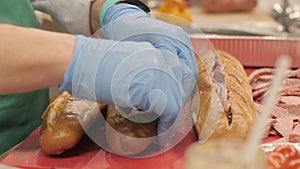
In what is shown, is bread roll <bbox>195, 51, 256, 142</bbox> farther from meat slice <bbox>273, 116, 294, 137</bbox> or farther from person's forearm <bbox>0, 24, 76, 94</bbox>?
person's forearm <bbox>0, 24, 76, 94</bbox>

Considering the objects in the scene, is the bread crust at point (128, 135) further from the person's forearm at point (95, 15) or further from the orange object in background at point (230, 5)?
the orange object in background at point (230, 5)

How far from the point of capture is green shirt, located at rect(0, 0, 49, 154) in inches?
52.4

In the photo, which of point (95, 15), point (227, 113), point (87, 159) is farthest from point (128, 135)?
point (95, 15)

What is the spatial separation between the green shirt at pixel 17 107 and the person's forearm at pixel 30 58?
262 mm

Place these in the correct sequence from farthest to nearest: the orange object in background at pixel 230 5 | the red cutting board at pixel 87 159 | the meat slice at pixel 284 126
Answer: the orange object in background at pixel 230 5 < the meat slice at pixel 284 126 < the red cutting board at pixel 87 159

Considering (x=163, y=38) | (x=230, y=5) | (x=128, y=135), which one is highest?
(x=163, y=38)

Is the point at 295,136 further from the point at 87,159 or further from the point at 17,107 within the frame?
the point at 17,107

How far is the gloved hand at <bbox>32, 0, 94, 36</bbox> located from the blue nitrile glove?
0.65ft

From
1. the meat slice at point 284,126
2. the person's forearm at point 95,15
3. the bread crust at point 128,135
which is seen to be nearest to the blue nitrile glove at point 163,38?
the bread crust at point 128,135

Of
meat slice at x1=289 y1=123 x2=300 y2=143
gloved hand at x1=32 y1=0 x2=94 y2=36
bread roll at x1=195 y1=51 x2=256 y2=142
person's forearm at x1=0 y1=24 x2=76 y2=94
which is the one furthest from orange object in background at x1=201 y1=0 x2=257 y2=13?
person's forearm at x1=0 y1=24 x2=76 y2=94

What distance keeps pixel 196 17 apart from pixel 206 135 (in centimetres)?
193

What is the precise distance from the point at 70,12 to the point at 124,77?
578mm

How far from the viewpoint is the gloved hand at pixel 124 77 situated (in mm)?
1091

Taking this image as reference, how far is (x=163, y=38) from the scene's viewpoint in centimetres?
129
